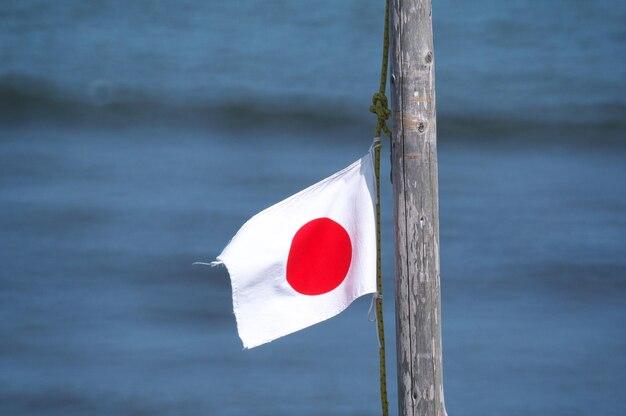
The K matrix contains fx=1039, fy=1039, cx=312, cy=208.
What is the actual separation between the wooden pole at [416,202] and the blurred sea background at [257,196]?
2338 millimetres

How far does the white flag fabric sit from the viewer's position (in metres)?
3.07

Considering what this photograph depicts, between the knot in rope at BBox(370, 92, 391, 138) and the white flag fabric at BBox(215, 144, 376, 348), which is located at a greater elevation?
the knot in rope at BBox(370, 92, 391, 138)

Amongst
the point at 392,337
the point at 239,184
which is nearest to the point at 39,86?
the point at 239,184

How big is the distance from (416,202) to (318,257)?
0.36 m

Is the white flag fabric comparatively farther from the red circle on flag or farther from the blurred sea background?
the blurred sea background

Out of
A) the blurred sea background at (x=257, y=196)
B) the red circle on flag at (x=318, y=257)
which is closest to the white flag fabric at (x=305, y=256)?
the red circle on flag at (x=318, y=257)

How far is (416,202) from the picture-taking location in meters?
2.96

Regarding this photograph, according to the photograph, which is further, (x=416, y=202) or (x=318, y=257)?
(x=318, y=257)

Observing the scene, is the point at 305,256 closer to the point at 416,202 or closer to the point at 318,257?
the point at 318,257

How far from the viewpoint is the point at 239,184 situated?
19.8 ft

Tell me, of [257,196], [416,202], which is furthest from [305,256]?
[257,196]

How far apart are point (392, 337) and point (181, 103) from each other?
185cm

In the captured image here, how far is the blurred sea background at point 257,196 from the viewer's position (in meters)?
5.48

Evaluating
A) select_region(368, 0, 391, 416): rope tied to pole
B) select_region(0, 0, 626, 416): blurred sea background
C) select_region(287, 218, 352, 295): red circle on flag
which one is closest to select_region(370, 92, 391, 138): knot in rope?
select_region(368, 0, 391, 416): rope tied to pole
